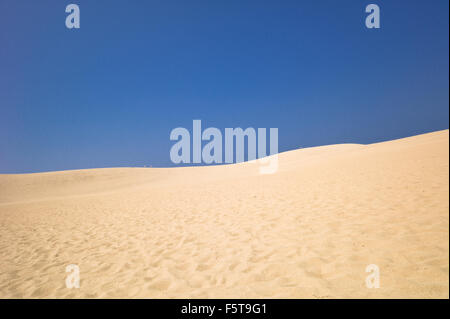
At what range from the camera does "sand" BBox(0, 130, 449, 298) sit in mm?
3312

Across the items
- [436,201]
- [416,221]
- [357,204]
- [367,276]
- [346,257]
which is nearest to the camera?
[367,276]

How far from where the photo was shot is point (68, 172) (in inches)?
1267

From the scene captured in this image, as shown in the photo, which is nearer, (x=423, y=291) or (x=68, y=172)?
(x=423, y=291)

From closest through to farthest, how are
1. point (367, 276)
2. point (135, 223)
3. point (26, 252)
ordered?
point (367, 276)
point (26, 252)
point (135, 223)

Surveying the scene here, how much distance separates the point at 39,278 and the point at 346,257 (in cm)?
686

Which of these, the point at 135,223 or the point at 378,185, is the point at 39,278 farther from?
the point at 378,185

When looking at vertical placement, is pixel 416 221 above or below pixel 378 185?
below

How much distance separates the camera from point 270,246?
187 inches

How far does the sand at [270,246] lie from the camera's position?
331 cm

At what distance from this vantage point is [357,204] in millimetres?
6043

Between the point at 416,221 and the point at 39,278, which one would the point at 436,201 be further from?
the point at 39,278

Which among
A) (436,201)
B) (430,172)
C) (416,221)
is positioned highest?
(430,172)

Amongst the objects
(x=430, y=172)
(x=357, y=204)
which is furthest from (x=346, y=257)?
(x=430, y=172)

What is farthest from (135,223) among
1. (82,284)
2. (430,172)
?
(430,172)
